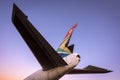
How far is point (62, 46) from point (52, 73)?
3253mm

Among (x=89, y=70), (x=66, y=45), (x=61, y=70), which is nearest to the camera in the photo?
(x=61, y=70)

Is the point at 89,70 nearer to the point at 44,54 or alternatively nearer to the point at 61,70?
the point at 61,70

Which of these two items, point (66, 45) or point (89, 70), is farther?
point (66, 45)

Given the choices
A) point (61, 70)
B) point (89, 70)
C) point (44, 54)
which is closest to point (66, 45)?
point (89, 70)

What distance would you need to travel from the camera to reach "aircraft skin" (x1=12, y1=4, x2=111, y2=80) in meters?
11.3

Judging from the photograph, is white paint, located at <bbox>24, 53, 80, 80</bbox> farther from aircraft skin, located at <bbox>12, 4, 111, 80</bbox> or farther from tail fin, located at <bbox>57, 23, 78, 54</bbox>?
tail fin, located at <bbox>57, 23, 78, 54</bbox>

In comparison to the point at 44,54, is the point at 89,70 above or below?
below

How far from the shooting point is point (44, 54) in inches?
486

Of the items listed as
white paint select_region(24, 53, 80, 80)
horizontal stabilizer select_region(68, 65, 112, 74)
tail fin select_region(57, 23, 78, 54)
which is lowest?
horizontal stabilizer select_region(68, 65, 112, 74)

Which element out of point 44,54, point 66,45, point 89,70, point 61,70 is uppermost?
point 66,45

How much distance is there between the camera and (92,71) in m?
15.5

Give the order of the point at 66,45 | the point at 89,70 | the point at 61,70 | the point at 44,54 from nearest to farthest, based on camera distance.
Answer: the point at 44,54
the point at 61,70
the point at 89,70
the point at 66,45

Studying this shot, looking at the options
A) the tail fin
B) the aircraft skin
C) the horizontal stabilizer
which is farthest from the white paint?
the horizontal stabilizer

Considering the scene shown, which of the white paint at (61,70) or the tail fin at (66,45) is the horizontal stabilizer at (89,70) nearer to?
the tail fin at (66,45)
